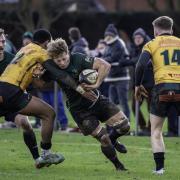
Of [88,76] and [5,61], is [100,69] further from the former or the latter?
[5,61]

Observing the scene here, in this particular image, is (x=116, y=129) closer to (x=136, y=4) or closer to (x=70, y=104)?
(x=70, y=104)

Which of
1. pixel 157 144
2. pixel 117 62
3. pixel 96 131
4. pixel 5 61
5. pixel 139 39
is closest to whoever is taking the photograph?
pixel 157 144

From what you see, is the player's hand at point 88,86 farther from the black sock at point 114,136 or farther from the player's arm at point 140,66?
the black sock at point 114,136

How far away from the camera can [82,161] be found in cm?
1329

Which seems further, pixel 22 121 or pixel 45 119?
pixel 22 121

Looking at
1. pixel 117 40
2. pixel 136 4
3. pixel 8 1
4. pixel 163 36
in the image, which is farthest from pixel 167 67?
pixel 136 4

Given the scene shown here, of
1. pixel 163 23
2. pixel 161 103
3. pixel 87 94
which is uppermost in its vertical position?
pixel 163 23

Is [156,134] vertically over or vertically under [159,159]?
over

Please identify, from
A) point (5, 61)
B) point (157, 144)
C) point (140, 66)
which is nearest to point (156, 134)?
point (157, 144)

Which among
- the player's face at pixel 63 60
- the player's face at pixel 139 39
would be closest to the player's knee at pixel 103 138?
the player's face at pixel 63 60

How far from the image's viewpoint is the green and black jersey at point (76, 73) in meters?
11.8

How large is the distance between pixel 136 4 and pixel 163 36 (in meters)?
37.4

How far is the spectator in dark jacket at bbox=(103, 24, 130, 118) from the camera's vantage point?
17.9 m

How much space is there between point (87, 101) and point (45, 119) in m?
0.66
